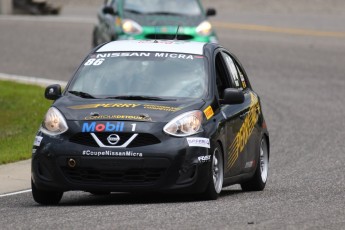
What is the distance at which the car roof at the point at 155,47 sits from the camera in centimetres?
1321

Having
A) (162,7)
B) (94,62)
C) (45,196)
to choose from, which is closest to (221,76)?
(94,62)

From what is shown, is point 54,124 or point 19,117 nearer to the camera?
point 54,124

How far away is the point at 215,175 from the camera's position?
12.3 metres

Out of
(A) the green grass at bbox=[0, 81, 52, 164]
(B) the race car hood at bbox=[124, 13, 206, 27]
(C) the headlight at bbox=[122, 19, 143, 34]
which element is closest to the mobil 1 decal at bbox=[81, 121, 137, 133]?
(A) the green grass at bbox=[0, 81, 52, 164]

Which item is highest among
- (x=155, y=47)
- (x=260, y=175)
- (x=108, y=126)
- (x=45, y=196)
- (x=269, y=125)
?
(x=155, y=47)

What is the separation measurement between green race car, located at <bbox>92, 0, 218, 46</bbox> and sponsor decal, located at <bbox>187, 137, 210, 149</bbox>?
12222 millimetres

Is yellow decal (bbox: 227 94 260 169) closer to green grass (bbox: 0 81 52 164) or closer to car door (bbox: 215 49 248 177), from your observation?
car door (bbox: 215 49 248 177)

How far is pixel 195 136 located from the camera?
1182 centimetres

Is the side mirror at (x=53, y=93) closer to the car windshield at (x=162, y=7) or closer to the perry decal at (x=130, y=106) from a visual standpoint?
the perry decal at (x=130, y=106)

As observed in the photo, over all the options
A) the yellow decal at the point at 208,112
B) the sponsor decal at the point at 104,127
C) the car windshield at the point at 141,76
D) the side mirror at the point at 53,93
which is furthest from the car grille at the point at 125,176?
the side mirror at the point at 53,93

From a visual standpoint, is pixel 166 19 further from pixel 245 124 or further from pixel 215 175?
pixel 215 175

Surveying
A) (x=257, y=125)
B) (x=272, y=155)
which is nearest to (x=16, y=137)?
(x=272, y=155)

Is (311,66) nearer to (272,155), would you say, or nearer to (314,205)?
(272,155)

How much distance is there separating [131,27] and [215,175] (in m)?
12.8
